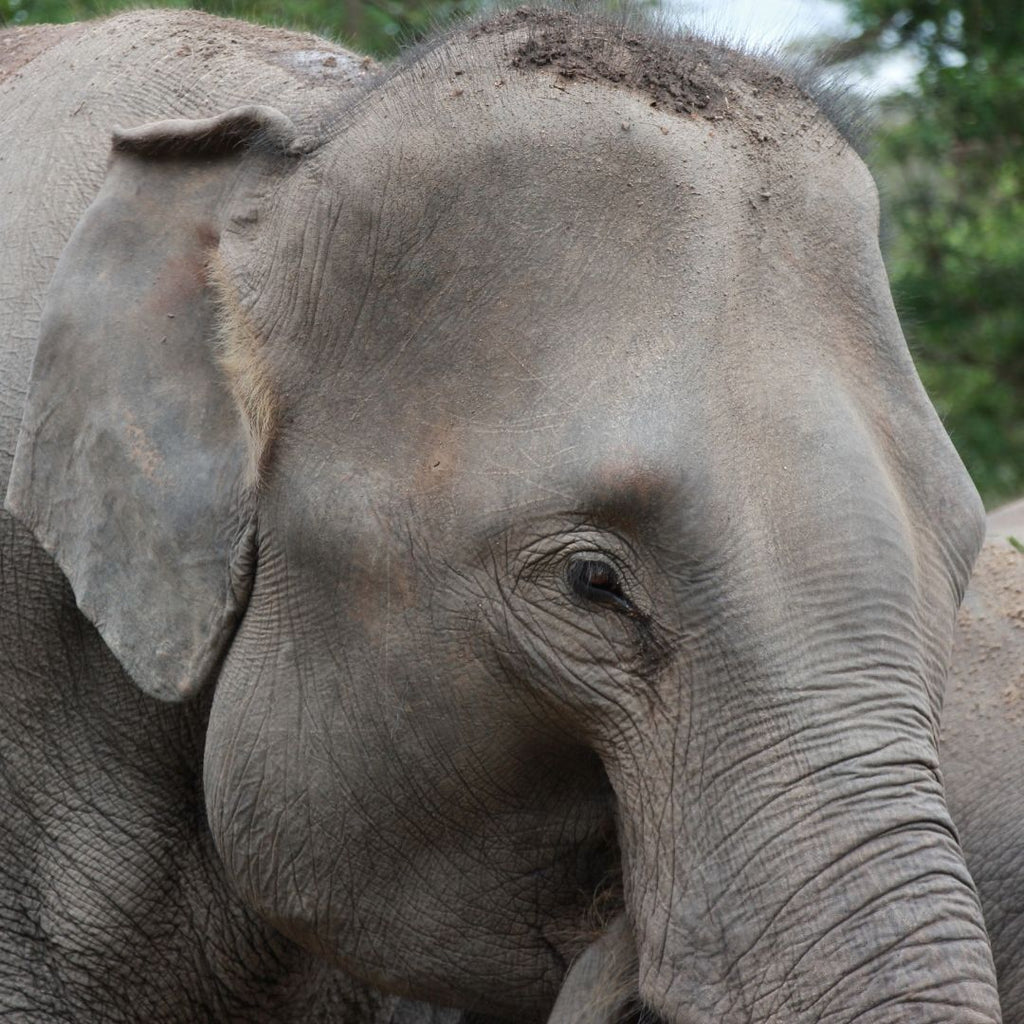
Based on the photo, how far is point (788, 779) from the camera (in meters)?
2.12

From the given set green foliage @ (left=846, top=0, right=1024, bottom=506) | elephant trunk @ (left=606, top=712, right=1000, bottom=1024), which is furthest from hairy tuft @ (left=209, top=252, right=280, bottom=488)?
green foliage @ (left=846, top=0, right=1024, bottom=506)

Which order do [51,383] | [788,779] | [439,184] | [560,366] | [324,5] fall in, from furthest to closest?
[324,5]
[51,383]
[439,184]
[560,366]
[788,779]

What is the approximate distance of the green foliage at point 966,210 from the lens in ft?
25.5

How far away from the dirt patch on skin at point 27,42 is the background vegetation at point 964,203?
11.6ft

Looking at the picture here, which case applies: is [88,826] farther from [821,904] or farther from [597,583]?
[821,904]

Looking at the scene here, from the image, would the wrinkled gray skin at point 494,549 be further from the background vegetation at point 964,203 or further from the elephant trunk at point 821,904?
the background vegetation at point 964,203

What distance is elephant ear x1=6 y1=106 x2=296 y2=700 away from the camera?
2561mm

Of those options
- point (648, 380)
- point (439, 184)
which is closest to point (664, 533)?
point (648, 380)

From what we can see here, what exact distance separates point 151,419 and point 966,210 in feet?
23.4

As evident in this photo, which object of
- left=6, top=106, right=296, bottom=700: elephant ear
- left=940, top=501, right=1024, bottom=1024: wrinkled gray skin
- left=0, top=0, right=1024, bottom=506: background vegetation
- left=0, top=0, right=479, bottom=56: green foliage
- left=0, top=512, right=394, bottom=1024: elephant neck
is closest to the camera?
left=6, top=106, right=296, bottom=700: elephant ear

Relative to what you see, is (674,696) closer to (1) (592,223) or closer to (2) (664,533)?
(2) (664,533)

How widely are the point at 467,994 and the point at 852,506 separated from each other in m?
0.93

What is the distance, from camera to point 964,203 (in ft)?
30.0

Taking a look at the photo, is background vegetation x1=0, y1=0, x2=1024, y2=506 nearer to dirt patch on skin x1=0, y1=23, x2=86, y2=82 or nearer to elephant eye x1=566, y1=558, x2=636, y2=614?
dirt patch on skin x1=0, y1=23, x2=86, y2=82
